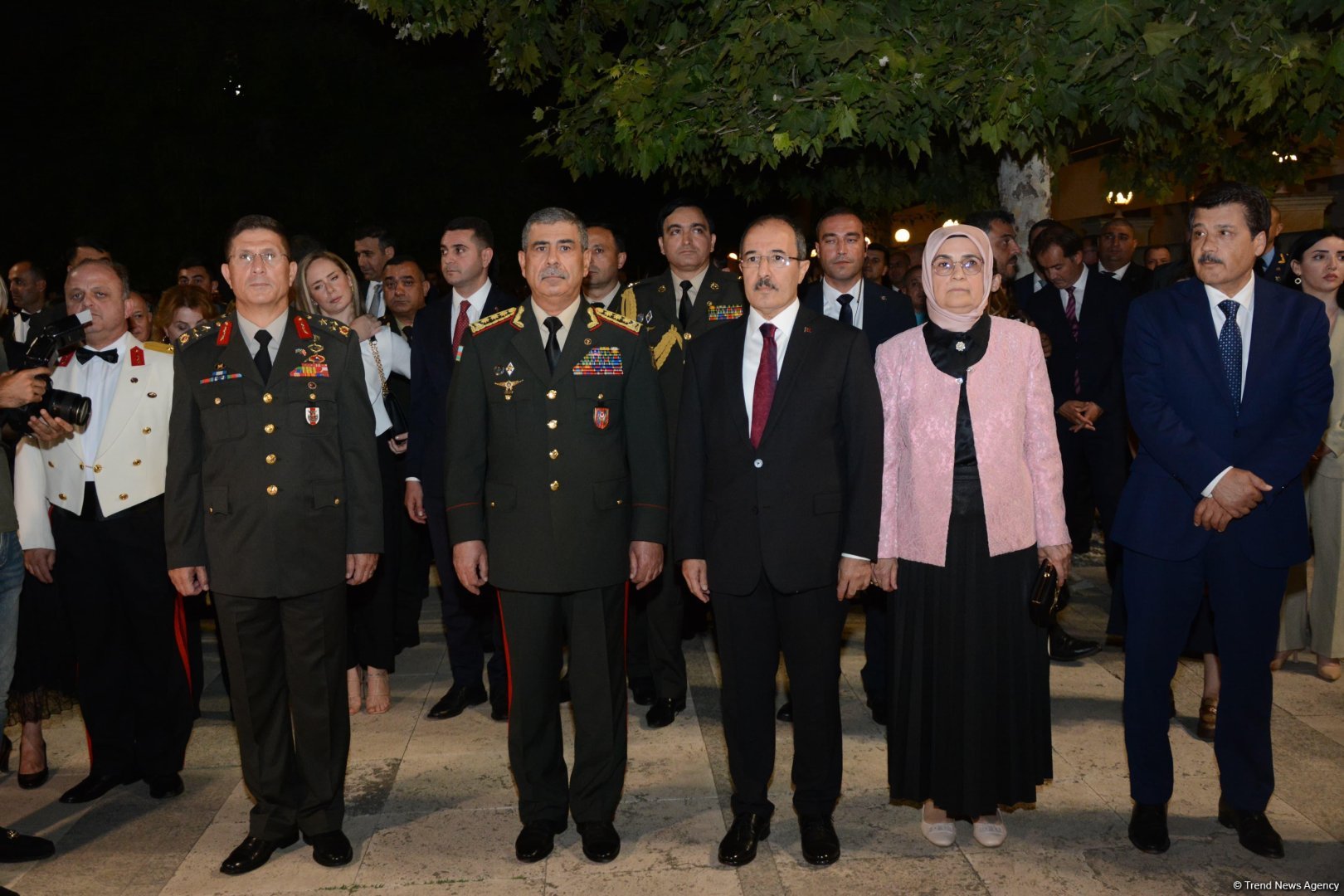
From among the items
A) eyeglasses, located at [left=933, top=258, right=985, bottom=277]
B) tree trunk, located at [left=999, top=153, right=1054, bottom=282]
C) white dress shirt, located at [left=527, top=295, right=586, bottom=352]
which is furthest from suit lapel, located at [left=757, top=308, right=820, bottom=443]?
tree trunk, located at [left=999, top=153, right=1054, bottom=282]

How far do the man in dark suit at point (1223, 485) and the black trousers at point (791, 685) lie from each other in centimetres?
123

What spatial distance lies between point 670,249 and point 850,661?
2745 mm

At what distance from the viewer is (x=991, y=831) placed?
14.8ft

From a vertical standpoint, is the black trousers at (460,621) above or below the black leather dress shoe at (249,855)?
above

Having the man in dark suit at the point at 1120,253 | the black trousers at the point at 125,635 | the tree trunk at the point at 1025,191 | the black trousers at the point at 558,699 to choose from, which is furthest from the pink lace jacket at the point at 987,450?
the man in dark suit at the point at 1120,253

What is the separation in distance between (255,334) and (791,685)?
2.52 meters

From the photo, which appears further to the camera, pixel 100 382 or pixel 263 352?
pixel 100 382

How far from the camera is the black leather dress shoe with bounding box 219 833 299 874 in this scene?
4.49 meters

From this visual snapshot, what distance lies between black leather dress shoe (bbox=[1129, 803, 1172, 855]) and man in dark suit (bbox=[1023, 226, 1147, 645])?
2547mm

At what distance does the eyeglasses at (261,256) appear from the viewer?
4.42 metres

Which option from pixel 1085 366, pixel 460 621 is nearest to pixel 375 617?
pixel 460 621

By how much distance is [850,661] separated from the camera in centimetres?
704

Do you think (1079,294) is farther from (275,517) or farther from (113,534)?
(113,534)

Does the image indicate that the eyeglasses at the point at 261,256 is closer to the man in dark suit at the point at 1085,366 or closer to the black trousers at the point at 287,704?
the black trousers at the point at 287,704
